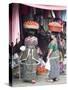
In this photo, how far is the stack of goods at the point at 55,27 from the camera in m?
1.99

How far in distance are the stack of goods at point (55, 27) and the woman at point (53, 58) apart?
0.04 meters

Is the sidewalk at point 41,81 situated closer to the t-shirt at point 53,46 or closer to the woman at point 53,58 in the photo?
the woman at point 53,58

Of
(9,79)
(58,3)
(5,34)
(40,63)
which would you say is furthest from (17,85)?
(58,3)

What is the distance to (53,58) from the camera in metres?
2.00

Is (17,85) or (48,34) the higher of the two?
(48,34)

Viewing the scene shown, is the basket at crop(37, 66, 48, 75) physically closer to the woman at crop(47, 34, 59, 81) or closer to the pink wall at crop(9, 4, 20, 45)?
the woman at crop(47, 34, 59, 81)

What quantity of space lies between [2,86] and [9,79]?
61mm

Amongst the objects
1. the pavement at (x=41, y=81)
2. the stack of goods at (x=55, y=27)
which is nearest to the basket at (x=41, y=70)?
the pavement at (x=41, y=81)

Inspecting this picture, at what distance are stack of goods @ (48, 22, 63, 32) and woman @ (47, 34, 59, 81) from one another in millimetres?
41

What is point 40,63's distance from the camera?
1970 mm

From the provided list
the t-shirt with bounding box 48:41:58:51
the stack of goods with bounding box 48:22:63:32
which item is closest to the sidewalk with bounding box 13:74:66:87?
the t-shirt with bounding box 48:41:58:51

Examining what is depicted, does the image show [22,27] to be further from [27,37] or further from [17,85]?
[17,85]

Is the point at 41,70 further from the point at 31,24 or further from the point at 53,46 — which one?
the point at 31,24

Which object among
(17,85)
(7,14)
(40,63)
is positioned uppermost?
(7,14)
